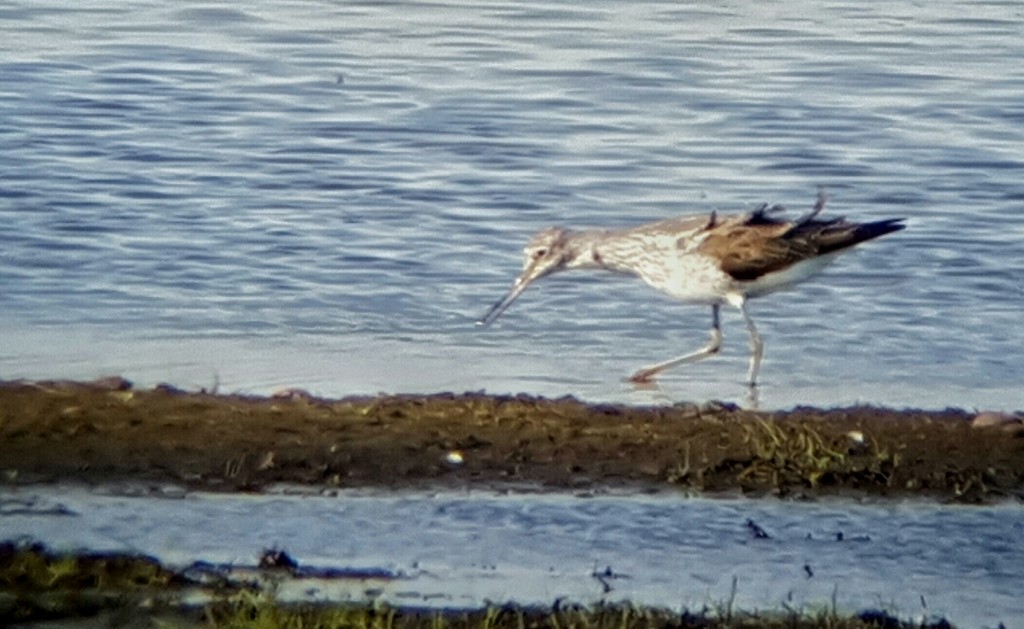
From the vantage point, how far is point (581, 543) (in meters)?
8.36

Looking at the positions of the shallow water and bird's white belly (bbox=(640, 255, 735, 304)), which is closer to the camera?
the shallow water

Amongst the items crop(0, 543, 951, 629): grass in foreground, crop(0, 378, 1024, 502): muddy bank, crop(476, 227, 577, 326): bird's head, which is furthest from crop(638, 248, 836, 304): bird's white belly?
crop(0, 543, 951, 629): grass in foreground

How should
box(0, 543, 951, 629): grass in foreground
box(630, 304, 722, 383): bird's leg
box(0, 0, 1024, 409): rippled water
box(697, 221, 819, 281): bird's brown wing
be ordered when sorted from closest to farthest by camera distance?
box(0, 543, 951, 629): grass in foreground < box(630, 304, 722, 383): bird's leg < box(697, 221, 819, 281): bird's brown wing < box(0, 0, 1024, 409): rippled water

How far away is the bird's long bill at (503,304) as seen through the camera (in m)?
12.9

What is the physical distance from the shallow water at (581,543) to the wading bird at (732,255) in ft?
9.83

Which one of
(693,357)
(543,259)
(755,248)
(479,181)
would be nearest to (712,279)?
(755,248)

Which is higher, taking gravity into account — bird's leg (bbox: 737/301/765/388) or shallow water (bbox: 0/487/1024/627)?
bird's leg (bbox: 737/301/765/388)

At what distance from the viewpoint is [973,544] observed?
28.0 feet

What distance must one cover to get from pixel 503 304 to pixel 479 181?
377 cm

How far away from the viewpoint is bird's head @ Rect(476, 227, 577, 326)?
42.0 feet

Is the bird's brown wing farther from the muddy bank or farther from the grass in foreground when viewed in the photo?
the grass in foreground

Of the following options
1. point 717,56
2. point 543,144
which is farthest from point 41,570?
point 717,56

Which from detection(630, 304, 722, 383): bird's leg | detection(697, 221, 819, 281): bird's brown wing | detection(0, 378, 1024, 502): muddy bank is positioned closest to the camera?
detection(0, 378, 1024, 502): muddy bank

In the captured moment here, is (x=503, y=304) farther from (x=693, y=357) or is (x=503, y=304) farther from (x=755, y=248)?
(x=755, y=248)
